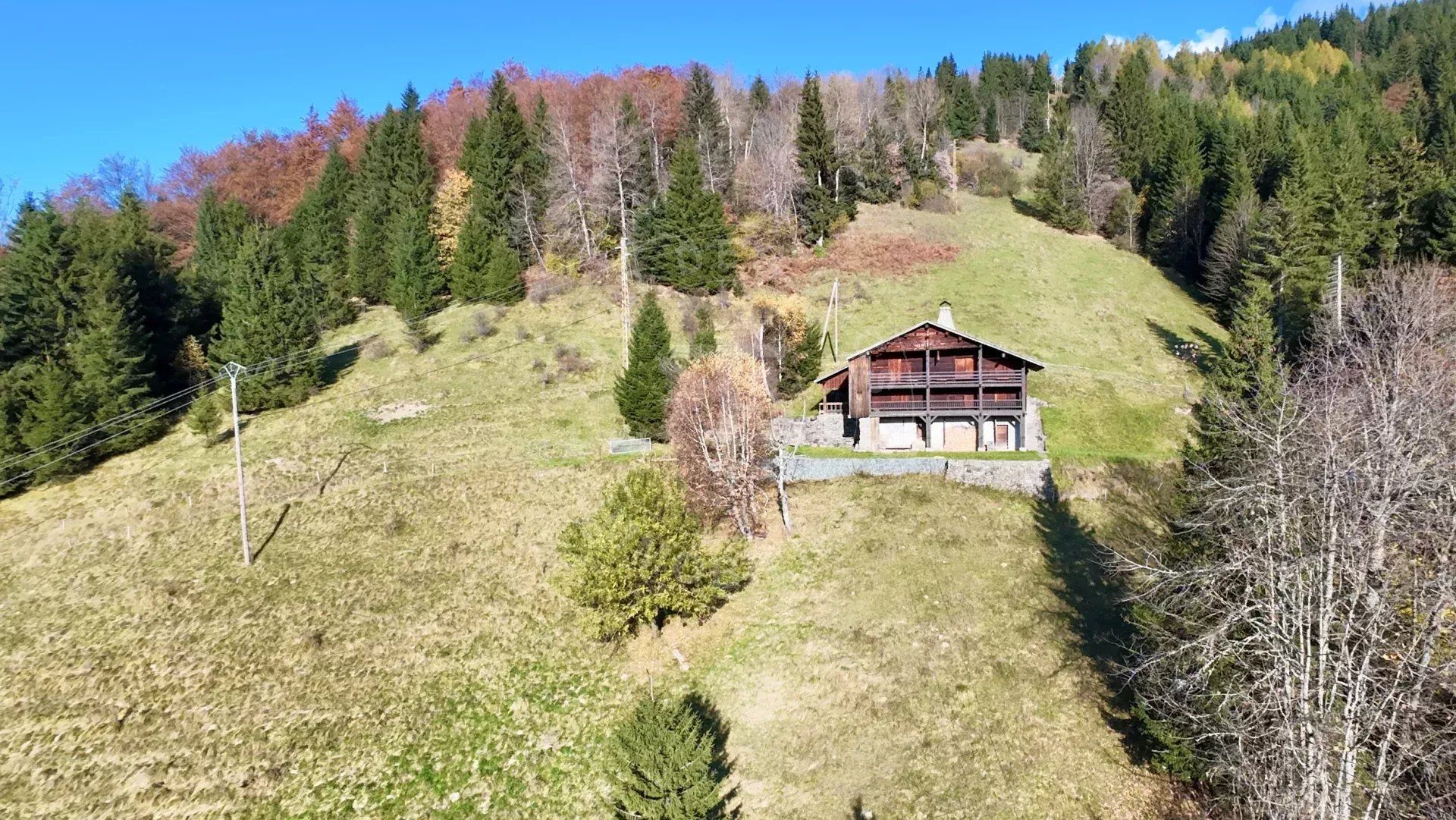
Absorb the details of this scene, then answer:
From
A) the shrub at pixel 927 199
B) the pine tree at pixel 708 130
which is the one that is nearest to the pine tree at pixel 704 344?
the pine tree at pixel 708 130

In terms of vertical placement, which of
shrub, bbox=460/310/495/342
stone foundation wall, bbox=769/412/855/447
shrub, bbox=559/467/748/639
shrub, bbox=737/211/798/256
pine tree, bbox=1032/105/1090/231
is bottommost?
shrub, bbox=559/467/748/639

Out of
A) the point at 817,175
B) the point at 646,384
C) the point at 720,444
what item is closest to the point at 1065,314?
the point at 817,175

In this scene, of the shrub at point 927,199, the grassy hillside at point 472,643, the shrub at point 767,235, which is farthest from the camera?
the shrub at point 927,199

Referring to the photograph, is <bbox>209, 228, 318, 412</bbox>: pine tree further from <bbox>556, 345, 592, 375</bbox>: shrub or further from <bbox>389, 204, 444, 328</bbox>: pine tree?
<bbox>556, 345, 592, 375</bbox>: shrub

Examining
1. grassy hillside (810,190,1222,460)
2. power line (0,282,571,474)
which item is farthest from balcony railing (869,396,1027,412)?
power line (0,282,571,474)

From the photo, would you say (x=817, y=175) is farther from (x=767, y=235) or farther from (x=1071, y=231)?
(x=1071, y=231)

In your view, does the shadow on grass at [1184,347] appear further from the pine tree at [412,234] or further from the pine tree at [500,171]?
the pine tree at [412,234]
